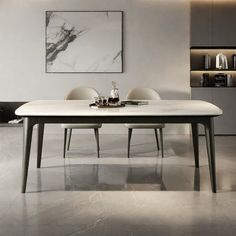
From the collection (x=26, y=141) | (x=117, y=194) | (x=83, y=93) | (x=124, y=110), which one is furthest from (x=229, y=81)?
(x=26, y=141)

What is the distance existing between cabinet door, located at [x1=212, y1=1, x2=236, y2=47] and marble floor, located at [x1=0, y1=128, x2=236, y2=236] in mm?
1848

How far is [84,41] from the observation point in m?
7.25

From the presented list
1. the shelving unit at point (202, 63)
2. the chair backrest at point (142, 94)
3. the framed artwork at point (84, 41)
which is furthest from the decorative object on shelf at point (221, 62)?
the chair backrest at point (142, 94)

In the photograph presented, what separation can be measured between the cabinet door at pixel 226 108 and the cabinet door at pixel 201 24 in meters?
0.75

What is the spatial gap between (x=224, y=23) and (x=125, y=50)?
5.08 feet

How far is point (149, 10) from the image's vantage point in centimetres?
720

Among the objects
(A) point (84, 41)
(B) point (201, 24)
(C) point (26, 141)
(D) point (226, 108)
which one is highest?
(B) point (201, 24)

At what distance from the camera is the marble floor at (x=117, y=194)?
10.1 feet

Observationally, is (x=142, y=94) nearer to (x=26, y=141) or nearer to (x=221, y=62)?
(x=221, y=62)

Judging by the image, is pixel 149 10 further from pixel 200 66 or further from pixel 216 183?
pixel 216 183

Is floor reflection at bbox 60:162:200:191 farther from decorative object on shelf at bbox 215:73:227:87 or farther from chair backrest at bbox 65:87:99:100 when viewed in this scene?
decorative object on shelf at bbox 215:73:227:87

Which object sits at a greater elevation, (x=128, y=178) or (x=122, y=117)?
(x=122, y=117)

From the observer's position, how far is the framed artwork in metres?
7.20

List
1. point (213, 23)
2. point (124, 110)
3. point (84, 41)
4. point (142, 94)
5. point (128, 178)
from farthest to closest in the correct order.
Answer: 1. point (84, 41)
2. point (213, 23)
3. point (142, 94)
4. point (128, 178)
5. point (124, 110)
